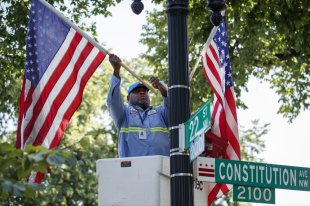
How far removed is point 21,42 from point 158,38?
235 inches

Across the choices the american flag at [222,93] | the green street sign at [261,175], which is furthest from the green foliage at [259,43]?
the green street sign at [261,175]

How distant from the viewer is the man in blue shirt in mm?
9703

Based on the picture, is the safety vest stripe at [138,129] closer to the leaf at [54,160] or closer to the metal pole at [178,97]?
the metal pole at [178,97]

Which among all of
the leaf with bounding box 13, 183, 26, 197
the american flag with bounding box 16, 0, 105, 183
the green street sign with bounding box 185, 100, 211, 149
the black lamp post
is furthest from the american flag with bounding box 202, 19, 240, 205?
the leaf with bounding box 13, 183, 26, 197

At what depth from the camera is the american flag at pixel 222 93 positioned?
34.0ft

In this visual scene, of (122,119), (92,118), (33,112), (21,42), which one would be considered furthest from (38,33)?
(92,118)

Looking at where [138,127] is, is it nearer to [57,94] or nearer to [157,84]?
[157,84]

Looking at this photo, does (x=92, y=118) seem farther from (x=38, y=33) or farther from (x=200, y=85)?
(x=38, y=33)

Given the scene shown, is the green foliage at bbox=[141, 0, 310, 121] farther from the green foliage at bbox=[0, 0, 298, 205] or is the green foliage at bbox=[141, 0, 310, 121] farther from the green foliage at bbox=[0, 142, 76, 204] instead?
the green foliage at bbox=[0, 142, 76, 204]

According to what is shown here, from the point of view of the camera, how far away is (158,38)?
25.2 m

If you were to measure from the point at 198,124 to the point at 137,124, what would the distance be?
1930mm

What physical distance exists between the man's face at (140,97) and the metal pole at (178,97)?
1.81 m

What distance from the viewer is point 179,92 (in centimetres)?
840

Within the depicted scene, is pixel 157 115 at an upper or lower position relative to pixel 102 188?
upper
